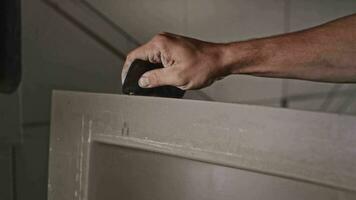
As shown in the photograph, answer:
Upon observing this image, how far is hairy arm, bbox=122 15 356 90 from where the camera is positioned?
45 centimetres

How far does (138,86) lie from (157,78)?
0.13 ft

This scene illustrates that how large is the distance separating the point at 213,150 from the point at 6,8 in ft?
2.78

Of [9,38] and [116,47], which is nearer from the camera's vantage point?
[9,38]

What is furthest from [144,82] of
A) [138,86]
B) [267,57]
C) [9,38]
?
[9,38]

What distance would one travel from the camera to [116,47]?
3.91ft

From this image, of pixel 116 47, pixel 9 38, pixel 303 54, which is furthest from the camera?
pixel 116 47

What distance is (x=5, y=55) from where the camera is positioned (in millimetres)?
1025

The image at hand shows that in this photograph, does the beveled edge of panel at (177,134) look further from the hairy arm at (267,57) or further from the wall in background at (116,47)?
the wall in background at (116,47)

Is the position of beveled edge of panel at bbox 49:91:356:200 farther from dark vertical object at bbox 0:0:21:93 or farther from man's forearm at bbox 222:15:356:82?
dark vertical object at bbox 0:0:21:93

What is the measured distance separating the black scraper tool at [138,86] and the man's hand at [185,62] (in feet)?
0.06

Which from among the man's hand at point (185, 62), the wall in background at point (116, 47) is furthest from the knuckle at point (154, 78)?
the wall in background at point (116, 47)

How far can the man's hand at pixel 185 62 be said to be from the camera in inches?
18.5

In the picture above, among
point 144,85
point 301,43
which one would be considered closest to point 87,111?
point 144,85

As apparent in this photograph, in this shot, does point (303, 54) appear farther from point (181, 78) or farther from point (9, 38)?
point (9, 38)
